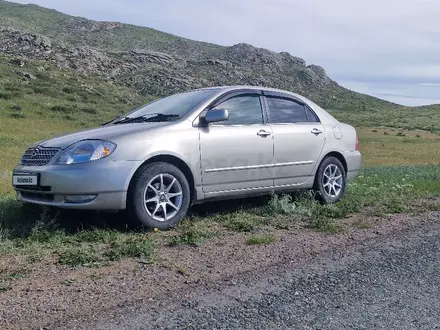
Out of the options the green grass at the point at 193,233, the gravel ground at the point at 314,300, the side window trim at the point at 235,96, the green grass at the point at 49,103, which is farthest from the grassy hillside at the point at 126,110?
the side window trim at the point at 235,96

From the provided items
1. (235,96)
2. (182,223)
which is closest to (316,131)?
(235,96)

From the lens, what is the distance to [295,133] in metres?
7.68

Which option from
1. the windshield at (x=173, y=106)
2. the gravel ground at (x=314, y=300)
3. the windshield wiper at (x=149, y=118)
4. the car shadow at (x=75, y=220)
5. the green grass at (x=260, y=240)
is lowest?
the gravel ground at (x=314, y=300)

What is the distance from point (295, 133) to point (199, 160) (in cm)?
163

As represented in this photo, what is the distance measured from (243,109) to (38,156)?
8.04 feet

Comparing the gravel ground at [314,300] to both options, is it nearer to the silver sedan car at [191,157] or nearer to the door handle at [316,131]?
the silver sedan car at [191,157]

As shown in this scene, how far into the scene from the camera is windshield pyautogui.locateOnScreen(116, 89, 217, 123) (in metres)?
6.90

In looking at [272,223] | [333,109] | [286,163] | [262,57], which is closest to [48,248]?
[272,223]

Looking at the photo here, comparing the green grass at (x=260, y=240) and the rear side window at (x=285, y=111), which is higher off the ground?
the rear side window at (x=285, y=111)

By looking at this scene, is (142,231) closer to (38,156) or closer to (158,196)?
(158,196)

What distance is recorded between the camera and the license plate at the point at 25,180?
19.9ft

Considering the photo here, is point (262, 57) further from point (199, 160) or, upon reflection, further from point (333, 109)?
point (199, 160)

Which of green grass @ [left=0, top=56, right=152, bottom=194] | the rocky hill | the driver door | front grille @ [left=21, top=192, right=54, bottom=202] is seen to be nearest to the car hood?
front grille @ [left=21, top=192, right=54, bottom=202]

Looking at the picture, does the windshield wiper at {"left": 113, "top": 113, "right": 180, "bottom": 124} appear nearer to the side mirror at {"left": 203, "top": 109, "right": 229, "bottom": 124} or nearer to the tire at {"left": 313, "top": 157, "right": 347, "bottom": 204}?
the side mirror at {"left": 203, "top": 109, "right": 229, "bottom": 124}
